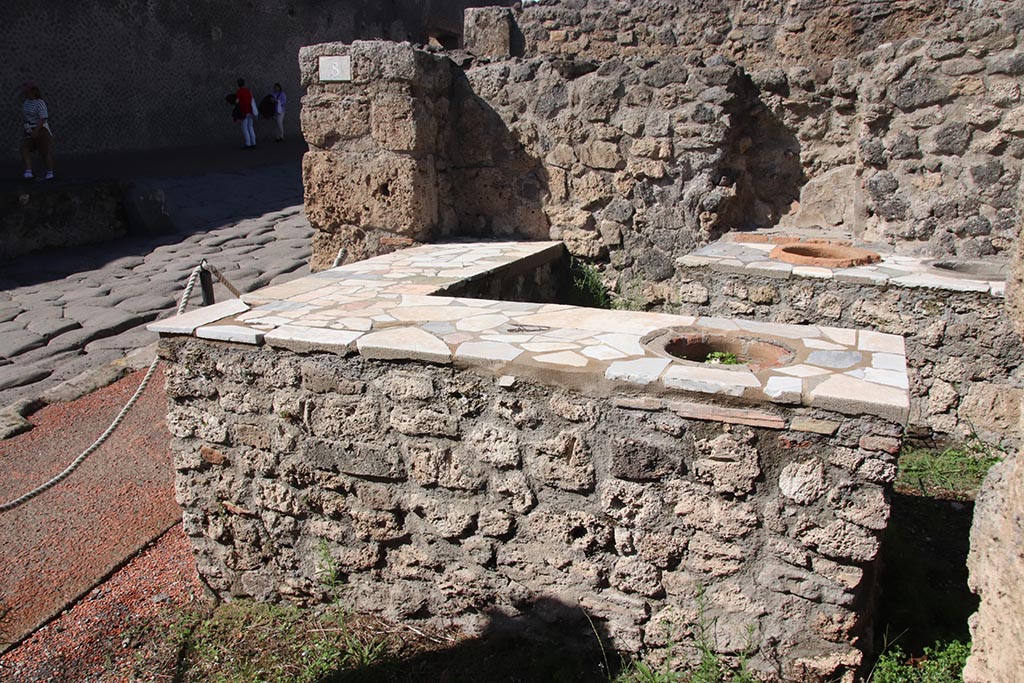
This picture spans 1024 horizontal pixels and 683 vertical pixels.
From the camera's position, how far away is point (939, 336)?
12.5ft

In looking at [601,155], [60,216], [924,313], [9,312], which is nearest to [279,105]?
[60,216]

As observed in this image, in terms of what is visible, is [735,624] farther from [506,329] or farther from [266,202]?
[266,202]

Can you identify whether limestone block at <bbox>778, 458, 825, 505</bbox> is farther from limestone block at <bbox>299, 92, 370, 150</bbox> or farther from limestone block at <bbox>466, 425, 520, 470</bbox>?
limestone block at <bbox>299, 92, 370, 150</bbox>

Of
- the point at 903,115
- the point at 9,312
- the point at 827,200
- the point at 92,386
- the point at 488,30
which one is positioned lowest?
the point at 92,386

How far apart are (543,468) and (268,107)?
14.0 meters

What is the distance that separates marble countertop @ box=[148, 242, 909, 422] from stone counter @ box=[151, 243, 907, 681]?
12mm

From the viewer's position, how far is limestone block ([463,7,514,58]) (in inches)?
285

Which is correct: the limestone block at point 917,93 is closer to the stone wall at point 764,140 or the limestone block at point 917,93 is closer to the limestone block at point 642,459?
the stone wall at point 764,140

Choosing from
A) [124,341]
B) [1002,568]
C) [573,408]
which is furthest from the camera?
[124,341]

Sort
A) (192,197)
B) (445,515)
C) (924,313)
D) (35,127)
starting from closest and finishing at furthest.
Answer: (445,515)
(924,313)
(35,127)
(192,197)

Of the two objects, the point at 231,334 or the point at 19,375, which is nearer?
the point at 231,334

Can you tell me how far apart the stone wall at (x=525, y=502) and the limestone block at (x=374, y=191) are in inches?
104

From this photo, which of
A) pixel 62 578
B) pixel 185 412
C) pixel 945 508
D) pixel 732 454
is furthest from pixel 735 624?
pixel 62 578

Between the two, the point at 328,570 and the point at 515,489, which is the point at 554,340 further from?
the point at 328,570
